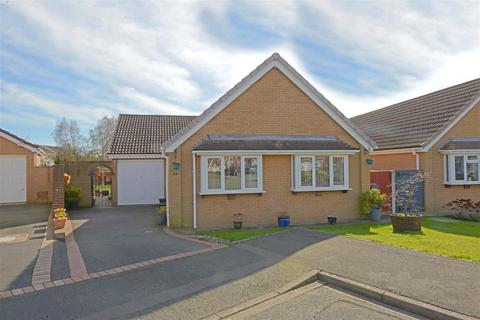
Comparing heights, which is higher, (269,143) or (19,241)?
(269,143)

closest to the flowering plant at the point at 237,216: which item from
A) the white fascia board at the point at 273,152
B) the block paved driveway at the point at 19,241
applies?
the white fascia board at the point at 273,152

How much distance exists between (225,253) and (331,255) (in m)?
2.48

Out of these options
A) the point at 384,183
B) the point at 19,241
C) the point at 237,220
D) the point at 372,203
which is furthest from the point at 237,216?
the point at 384,183

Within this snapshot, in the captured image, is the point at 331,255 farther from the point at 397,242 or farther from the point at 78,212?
the point at 78,212

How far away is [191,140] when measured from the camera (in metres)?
12.5

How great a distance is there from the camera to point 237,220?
12.2 metres

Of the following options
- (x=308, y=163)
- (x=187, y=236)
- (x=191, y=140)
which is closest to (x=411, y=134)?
(x=308, y=163)

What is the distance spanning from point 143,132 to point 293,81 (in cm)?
1188

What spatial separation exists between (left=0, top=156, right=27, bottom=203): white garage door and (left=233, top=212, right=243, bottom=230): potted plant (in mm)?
14522

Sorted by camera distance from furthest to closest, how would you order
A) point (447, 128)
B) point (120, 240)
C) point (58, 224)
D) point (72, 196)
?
point (72, 196) < point (447, 128) < point (58, 224) < point (120, 240)

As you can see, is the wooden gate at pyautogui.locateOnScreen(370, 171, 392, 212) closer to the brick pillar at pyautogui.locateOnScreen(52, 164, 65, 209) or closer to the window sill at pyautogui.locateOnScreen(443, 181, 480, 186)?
the window sill at pyautogui.locateOnScreen(443, 181, 480, 186)

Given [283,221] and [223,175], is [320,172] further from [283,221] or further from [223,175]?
[223,175]

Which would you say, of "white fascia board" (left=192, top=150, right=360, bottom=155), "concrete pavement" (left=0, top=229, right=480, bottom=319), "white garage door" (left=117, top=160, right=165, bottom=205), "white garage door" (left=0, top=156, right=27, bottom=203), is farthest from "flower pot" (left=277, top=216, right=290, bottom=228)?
"white garage door" (left=0, top=156, right=27, bottom=203)

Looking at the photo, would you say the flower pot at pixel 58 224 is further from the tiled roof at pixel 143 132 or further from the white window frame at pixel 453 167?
the white window frame at pixel 453 167
